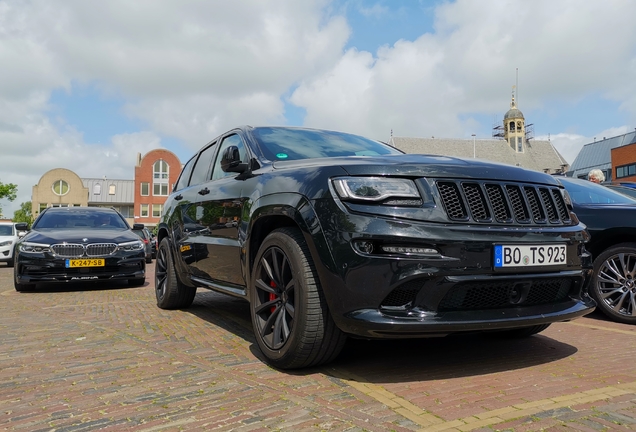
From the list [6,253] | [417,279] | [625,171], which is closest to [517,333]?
[417,279]

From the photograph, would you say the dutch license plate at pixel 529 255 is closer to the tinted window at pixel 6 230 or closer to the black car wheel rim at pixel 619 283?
the black car wheel rim at pixel 619 283

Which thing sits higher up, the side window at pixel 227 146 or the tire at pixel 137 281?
the side window at pixel 227 146

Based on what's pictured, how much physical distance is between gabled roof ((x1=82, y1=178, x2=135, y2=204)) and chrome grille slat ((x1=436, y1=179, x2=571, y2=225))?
77592mm

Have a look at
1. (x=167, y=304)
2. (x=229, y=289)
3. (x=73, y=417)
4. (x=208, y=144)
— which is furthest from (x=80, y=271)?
(x=73, y=417)

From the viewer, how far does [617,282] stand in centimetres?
528

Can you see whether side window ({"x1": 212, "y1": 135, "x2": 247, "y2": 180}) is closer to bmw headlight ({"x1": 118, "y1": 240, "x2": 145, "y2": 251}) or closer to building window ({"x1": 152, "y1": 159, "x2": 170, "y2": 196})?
bmw headlight ({"x1": 118, "y1": 240, "x2": 145, "y2": 251})

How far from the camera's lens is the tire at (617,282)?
5176mm

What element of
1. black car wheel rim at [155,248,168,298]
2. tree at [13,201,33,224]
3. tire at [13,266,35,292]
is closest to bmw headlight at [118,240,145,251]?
tire at [13,266,35,292]

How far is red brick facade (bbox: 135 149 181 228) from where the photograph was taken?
64875mm

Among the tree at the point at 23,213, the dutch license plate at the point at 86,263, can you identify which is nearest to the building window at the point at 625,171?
the dutch license plate at the point at 86,263

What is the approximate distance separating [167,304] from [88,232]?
12.1 ft

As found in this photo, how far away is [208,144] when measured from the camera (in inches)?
227

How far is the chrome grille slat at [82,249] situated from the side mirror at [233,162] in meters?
5.29

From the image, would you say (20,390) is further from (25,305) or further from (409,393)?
(25,305)
